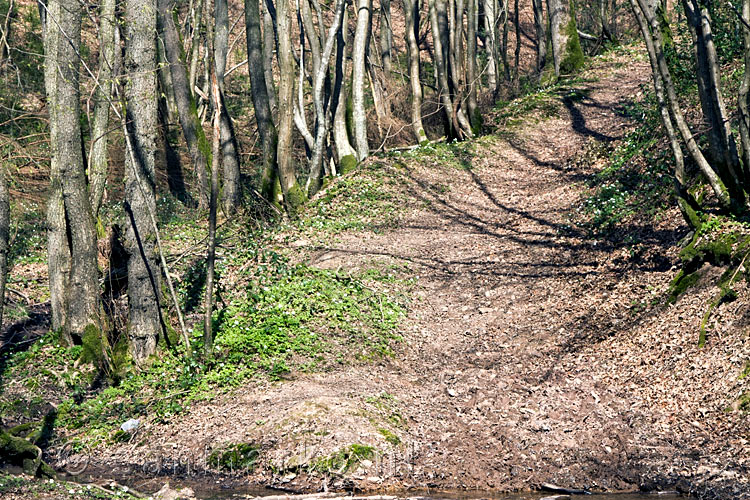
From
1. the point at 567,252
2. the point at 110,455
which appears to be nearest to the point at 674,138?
the point at 567,252

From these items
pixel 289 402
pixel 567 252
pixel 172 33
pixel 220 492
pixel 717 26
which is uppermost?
pixel 172 33

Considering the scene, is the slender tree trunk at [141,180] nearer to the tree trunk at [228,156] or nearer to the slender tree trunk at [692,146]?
the tree trunk at [228,156]

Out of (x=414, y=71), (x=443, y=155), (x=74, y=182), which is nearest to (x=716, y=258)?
(x=74, y=182)

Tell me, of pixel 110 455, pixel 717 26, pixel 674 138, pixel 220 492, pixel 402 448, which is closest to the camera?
pixel 220 492

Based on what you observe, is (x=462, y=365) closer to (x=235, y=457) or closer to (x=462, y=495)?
(x=462, y=495)

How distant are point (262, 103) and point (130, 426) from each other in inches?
367

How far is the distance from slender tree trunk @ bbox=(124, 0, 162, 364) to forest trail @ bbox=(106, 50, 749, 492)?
180cm

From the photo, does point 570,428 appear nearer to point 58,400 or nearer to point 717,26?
point 58,400

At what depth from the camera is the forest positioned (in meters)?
7.02

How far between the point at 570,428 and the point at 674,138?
4.59 metres

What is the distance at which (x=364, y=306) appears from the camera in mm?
10781

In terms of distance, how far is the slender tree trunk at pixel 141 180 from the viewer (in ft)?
29.5

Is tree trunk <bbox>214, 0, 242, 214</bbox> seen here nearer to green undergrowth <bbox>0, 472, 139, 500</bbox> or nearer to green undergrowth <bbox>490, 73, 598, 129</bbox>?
green undergrowth <bbox>490, 73, 598, 129</bbox>

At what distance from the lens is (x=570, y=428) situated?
736 centimetres
